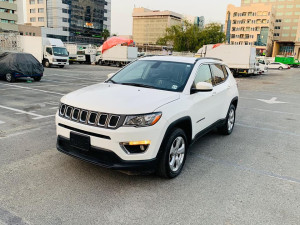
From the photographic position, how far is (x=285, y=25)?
429ft

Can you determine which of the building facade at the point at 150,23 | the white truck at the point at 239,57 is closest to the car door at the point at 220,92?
the white truck at the point at 239,57

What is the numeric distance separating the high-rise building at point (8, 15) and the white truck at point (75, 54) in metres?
47.2

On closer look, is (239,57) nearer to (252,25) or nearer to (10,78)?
(10,78)

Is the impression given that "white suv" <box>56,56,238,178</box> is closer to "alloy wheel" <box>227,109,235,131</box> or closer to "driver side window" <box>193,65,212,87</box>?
"driver side window" <box>193,65,212,87</box>

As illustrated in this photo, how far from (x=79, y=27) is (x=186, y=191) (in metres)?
119

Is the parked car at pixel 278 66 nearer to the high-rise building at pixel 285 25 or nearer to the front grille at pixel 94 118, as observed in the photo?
the front grille at pixel 94 118

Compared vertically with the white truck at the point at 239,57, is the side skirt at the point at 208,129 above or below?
below

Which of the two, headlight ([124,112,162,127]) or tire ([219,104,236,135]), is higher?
headlight ([124,112,162,127])

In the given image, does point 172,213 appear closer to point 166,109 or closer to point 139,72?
point 166,109

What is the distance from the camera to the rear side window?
5.51m

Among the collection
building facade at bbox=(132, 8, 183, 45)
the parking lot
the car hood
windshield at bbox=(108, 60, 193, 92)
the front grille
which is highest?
building facade at bbox=(132, 8, 183, 45)

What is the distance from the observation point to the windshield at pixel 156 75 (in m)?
4.46

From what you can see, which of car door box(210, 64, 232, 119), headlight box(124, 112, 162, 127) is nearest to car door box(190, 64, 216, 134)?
car door box(210, 64, 232, 119)

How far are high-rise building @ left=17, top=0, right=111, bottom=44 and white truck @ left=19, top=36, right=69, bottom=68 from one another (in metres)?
70.7
